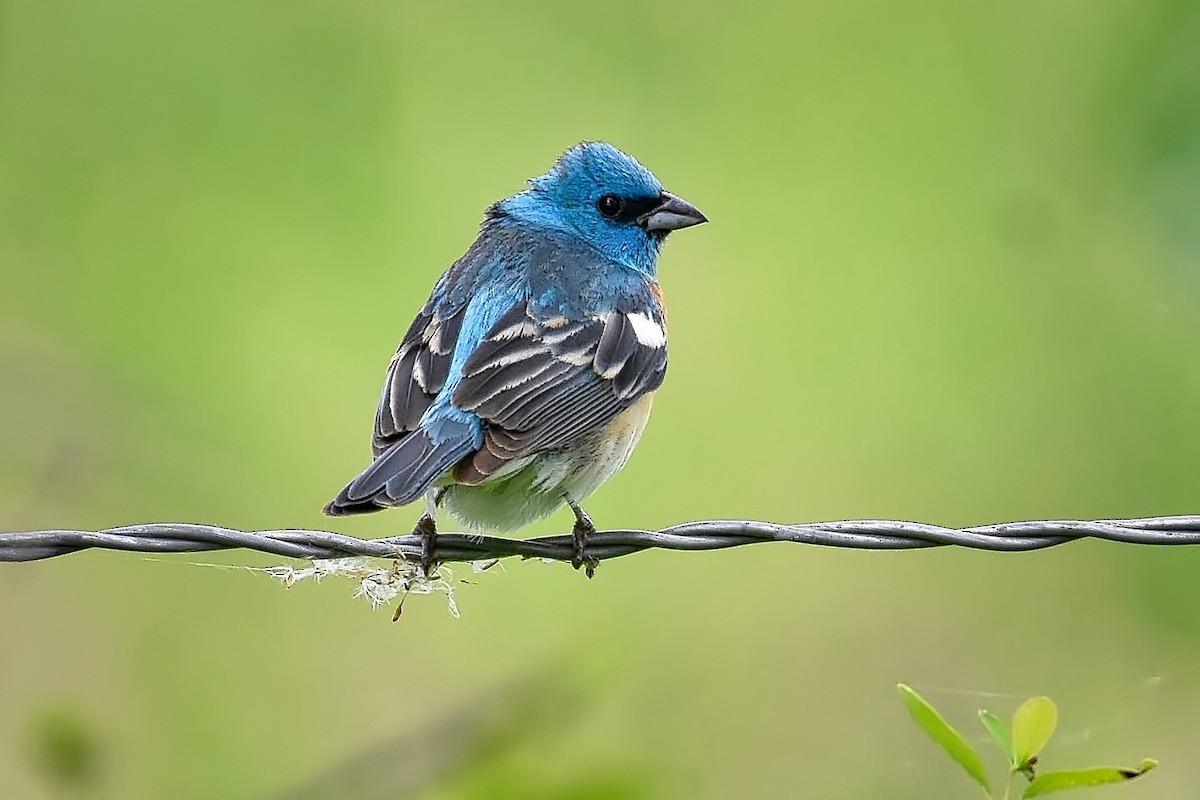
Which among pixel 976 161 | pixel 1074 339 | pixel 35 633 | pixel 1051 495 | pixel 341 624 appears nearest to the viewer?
pixel 35 633

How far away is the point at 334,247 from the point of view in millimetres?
6406

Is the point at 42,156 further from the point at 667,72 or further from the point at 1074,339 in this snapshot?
the point at 1074,339

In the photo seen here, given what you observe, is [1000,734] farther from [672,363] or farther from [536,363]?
[672,363]

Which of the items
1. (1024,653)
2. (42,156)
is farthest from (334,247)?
(1024,653)

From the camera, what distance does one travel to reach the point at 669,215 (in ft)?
15.5

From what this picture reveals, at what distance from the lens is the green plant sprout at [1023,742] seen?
2.13 m

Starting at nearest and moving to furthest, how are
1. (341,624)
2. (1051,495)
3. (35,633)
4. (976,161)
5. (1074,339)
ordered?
(35,633)
(341,624)
(1051,495)
(1074,339)
(976,161)

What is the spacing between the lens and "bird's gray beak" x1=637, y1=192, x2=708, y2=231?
4.69 meters

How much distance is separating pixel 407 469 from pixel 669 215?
1.67m

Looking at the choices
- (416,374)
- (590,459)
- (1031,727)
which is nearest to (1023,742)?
(1031,727)

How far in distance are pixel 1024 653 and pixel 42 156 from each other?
4.64 m

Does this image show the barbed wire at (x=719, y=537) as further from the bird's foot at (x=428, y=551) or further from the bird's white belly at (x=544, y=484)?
the bird's white belly at (x=544, y=484)

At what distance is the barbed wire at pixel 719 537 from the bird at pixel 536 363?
0.72ft

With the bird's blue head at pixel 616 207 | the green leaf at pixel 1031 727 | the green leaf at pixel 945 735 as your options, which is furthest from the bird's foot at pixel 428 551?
the green leaf at pixel 1031 727
